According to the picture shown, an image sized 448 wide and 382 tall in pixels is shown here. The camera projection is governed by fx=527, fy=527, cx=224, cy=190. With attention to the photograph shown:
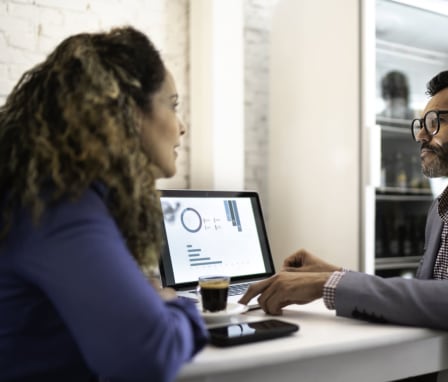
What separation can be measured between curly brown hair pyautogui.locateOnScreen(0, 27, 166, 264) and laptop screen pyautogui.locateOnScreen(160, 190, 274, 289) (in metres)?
0.65

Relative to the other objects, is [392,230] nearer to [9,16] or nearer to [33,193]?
[9,16]

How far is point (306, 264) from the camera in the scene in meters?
1.46

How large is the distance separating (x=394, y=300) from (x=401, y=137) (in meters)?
1.99

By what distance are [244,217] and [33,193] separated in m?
1.12

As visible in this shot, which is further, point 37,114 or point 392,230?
point 392,230

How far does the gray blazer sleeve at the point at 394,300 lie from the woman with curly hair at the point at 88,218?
458 millimetres

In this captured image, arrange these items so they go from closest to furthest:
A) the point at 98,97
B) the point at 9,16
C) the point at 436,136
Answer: the point at 98,97
the point at 436,136
the point at 9,16

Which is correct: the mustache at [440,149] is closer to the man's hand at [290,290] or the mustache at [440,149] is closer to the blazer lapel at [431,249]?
the blazer lapel at [431,249]

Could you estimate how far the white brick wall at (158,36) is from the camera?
1.96 meters

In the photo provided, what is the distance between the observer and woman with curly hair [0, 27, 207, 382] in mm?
710

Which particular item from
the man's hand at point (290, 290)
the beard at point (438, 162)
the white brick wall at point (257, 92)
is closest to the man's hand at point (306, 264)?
the man's hand at point (290, 290)

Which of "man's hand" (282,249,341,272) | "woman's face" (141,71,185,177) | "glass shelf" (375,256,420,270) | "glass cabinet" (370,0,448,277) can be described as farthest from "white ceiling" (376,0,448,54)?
"woman's face" (141,71,185,177)

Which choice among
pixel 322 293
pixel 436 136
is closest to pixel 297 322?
pixel 322 293

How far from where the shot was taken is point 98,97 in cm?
82
